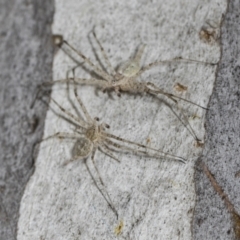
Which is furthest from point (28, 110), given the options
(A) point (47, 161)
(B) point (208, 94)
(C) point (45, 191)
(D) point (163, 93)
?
(B) point (208, 94)

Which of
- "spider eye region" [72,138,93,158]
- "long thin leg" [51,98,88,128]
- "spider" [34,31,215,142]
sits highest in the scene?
"spider" [34,31,215,142]

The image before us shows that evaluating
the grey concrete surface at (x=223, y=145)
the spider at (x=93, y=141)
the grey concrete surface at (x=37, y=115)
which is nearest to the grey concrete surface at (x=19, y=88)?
the grey concrete surface at (x=37, y=115)

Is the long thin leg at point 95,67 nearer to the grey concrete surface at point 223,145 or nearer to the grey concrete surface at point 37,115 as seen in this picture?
the grey concrete surface at point 37,115

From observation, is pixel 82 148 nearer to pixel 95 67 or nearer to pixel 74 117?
pixel 74 117

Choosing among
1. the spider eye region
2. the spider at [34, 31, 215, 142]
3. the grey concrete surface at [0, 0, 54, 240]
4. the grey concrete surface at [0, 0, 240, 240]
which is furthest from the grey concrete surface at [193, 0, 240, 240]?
the grey concrete surface at [0, 0, 54, 240]

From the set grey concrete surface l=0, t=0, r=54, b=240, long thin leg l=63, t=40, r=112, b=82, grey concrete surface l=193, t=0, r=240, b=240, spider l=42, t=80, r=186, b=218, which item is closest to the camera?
grey concrete surface l=193, t=0, r=240, b=240

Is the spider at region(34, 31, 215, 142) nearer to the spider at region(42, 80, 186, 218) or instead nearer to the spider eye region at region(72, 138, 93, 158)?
the spider at region(42, 80, 186, 218)

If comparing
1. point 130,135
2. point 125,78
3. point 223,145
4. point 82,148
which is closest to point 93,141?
point 82,148
